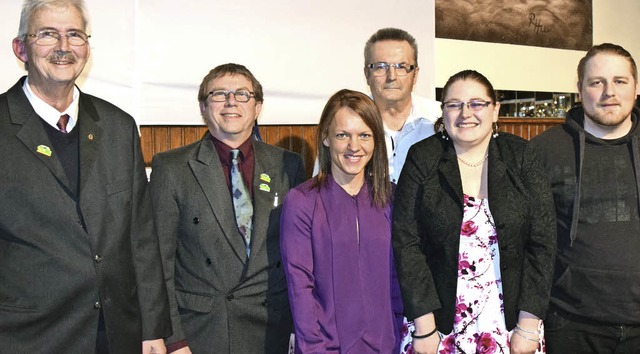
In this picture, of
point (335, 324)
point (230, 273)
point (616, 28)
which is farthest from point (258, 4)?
point (616, 28)

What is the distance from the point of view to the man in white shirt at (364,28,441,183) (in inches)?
103

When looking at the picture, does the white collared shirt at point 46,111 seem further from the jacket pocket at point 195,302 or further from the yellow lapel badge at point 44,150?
the jacket pocket at point 195,302

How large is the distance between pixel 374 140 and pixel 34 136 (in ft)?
3.42

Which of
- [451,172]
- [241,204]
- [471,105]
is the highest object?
[471,105]

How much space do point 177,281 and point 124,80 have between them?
1.11 metres

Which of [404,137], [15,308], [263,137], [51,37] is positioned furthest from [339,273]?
[263,137]

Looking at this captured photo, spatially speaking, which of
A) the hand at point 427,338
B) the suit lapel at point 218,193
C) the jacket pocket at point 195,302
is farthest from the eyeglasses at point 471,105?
the jacket pocket at point 195,302

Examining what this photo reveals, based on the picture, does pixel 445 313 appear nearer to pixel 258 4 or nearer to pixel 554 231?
pixel 554 231

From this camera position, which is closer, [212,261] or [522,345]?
[522,345]

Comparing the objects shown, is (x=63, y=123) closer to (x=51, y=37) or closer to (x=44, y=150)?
(x=44, y=150)

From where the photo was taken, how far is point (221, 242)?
2.22m

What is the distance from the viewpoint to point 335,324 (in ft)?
6.76

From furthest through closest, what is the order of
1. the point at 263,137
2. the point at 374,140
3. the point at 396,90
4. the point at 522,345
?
1. the point at 263,137
2. the point at 396,90
3. the point at 374,140
4. the point at 522,345

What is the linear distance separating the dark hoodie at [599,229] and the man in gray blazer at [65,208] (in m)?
1.47
